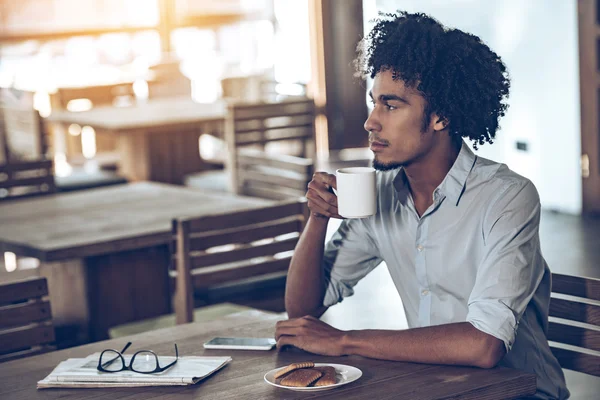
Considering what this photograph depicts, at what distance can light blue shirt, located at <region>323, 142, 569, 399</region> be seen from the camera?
A: 1.74 m

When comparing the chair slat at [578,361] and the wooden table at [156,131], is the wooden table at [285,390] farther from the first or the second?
the wooden table at [156,131]

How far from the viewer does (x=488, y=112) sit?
195 centimetres

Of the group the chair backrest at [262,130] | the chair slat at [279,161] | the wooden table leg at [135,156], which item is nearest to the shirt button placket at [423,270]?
the chair slat at [279,161]

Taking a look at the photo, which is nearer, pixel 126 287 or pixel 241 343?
pixel 241 343

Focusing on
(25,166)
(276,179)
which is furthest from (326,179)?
(25,166)

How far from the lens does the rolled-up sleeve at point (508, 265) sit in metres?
1.70

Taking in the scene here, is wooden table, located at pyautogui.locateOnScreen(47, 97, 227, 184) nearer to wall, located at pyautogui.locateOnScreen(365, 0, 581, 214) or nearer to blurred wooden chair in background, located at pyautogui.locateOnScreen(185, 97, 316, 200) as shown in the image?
blurred wooden chair in background, located at pyautogui.locateOnScreen(185, 97, 316, 200)

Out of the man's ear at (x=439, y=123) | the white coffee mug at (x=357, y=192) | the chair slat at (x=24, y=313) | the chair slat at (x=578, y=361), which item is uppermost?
the man's ear at (x=439, y=123)

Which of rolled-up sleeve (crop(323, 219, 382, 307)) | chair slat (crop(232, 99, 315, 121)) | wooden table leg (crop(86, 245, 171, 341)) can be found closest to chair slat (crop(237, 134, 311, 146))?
chair slat (crop(232, 99, 315, 121))

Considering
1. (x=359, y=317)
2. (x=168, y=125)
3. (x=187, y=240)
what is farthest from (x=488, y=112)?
(x=168, y=125)

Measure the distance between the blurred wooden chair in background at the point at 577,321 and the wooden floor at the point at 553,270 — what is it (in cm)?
124

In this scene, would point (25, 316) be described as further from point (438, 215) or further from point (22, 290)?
point (438, 215)

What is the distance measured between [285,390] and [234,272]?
130cm

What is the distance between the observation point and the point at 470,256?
A: 1888mm
